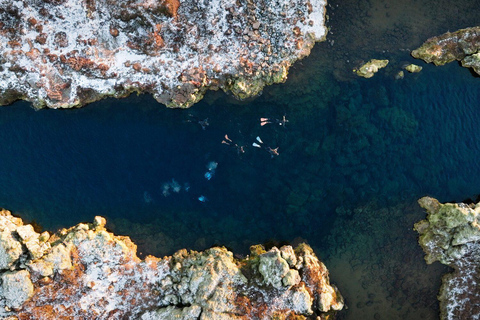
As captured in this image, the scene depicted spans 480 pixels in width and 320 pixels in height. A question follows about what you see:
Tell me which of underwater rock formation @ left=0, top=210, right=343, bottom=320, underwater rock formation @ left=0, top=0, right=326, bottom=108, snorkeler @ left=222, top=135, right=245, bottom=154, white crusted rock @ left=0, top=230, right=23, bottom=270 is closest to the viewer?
white crusted rock @ left=0, top=230, right=23, bottom=270

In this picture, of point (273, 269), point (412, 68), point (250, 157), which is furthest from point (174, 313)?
point (412, 68)

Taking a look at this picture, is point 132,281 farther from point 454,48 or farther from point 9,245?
point 454,48

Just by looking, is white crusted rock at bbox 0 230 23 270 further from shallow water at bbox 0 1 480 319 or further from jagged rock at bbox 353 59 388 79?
jagged rock at bbox 353 59 388 79

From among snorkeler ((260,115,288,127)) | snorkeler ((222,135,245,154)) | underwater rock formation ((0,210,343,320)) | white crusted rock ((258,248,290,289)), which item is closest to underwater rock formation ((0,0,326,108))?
snorkeler ((260,115,288,127))

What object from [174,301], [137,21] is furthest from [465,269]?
[137,21]

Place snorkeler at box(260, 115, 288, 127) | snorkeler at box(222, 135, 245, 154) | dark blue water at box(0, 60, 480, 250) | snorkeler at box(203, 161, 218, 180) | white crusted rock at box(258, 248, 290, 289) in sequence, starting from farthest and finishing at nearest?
snorkeler at box(260, 115, 288, 127), snorkeler at box(222, 135, 245, 154), snorkeler at box(203, 161, 218, 180), dark blue water at box(0, 60, 480, 250), white crusted rock at box(258, 248, 290, 289)

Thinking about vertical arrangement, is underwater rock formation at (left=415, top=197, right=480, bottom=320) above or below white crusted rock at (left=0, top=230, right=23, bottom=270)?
below
